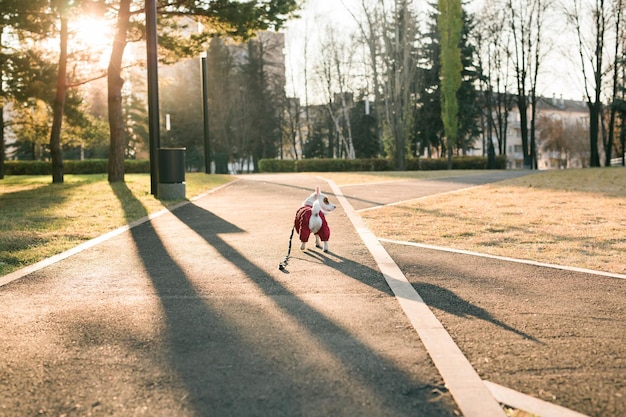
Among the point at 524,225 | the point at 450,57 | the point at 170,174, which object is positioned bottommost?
the point at 524,225

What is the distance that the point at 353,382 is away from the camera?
314cm

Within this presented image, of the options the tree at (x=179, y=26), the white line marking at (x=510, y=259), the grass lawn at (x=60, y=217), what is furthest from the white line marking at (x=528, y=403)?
the tree at (x=179, y=26)

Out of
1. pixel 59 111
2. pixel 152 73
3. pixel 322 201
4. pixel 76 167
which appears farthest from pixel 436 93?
pixel 322 201

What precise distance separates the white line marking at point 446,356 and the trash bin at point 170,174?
996 cm

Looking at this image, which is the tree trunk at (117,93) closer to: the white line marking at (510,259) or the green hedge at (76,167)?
the white line marking at (510,259)

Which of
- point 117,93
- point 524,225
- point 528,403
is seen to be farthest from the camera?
point 117,93

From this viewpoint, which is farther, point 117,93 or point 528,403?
point 117,93

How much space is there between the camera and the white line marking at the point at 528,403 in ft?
8.98

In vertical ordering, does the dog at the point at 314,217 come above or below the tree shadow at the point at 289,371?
above

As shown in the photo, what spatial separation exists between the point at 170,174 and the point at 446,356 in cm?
1251

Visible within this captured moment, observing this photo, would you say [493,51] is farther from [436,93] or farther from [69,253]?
[69,253]

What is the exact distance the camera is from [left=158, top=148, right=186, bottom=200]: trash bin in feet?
49.3

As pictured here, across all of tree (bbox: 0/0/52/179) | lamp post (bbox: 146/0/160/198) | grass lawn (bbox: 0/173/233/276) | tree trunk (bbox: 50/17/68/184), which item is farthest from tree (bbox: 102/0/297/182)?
lamp post (bbox: 146/0/160/198)

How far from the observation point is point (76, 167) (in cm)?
4353
